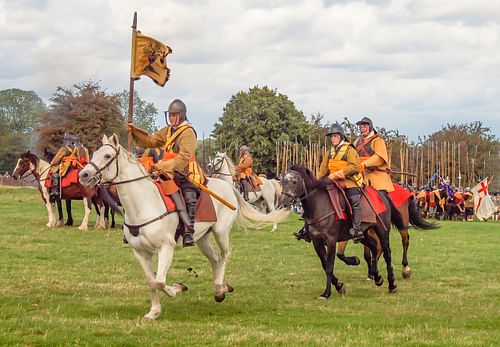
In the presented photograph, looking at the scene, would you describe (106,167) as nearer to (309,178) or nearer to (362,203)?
(309,178)

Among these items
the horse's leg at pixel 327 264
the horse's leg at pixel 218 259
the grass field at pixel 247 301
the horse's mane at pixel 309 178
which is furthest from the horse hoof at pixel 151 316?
the horse's mane at pixel 309 178

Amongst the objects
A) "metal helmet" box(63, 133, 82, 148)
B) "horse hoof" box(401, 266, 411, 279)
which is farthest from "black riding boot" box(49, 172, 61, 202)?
"horse hoof" box(401, 266, 411, 279)

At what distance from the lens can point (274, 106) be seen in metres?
66.8

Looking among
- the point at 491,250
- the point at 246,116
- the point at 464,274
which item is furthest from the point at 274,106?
the point at 464,274

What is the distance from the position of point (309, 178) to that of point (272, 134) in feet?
175

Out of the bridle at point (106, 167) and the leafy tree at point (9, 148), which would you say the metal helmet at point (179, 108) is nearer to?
the bridle at point (106, 167)

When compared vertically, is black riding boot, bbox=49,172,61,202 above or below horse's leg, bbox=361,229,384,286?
above

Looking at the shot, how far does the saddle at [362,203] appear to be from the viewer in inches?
506

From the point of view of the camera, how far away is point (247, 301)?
11.9 meters

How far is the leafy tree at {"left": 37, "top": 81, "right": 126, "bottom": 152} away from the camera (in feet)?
192

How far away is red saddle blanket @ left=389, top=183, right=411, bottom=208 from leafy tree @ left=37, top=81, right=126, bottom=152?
44.4 meters

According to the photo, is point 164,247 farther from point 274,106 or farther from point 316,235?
point 274,106

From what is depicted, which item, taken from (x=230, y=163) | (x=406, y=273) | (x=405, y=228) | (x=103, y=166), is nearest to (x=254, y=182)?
(x=230, y=163)

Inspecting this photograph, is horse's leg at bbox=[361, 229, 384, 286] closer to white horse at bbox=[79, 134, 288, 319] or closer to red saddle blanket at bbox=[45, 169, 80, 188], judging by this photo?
white horse at bbox=[79, 134, 288, 319]
